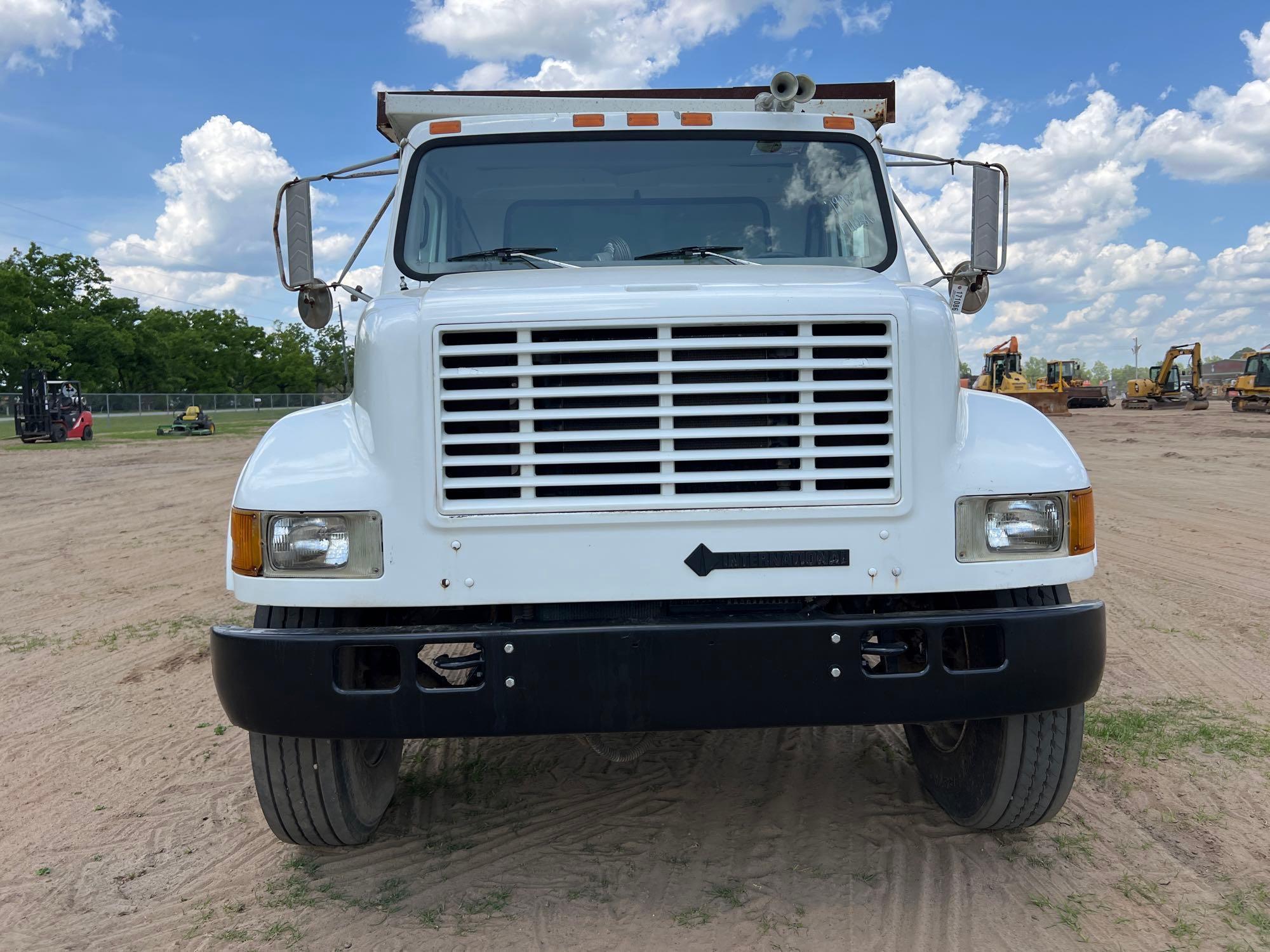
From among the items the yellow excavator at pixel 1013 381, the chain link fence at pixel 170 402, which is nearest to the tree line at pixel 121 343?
the chain link fence at pixel 170 402

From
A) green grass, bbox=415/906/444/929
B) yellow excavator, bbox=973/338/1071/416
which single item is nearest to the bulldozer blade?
yellow excavator, bbox=973/338/1071/416

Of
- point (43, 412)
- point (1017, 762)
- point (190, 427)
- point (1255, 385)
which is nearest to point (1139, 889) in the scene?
point (1017, 762)

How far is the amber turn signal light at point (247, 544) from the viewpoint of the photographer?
9.29 ft

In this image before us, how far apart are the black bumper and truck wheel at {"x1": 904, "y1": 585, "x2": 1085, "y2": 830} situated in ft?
0.88

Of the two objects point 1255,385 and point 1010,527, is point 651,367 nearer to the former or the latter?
point 1010,527

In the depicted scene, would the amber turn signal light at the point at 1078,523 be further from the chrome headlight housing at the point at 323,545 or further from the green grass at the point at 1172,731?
the chrome headlight housing at the point at 323,545

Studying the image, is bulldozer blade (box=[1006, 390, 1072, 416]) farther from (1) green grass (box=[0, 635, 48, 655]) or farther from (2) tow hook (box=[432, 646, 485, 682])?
(2) tow hook (box=[432, 646, 485, 682])

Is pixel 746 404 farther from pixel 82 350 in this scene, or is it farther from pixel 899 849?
pixel 82 350

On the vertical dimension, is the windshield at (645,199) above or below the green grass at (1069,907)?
above

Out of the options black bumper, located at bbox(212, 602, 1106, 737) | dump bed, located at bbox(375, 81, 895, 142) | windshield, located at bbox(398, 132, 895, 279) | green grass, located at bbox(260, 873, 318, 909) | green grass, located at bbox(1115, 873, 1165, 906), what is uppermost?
dump bed, located at bbox(375, 81, 895, 142)

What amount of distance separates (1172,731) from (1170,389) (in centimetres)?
4458

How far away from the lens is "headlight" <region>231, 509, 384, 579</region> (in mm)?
2820

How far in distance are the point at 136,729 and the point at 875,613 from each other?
11.9ft

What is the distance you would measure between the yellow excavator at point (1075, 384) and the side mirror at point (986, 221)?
4318 cm
